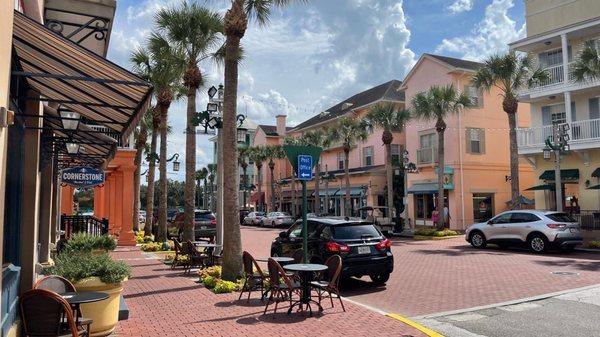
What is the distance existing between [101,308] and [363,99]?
45.5 metres

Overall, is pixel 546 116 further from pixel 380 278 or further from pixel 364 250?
pixel 364 250

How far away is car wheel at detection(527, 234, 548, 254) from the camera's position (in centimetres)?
1872

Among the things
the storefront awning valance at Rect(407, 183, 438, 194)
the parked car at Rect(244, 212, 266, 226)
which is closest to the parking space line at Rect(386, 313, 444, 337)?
the storefront awning valance at Rect(407, 183, 438, 194)

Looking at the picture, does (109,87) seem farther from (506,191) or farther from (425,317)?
(506,191)

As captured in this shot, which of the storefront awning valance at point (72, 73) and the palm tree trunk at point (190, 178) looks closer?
the storefront awning valance at point (72, 73)

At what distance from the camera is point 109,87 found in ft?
19.7

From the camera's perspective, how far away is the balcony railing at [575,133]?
2523cm

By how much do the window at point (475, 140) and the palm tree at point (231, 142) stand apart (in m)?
26.4

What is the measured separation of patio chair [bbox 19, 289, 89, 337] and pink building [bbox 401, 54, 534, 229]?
31.7m

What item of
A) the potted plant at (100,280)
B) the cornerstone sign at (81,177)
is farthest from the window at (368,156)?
the potted plant at (100,280)

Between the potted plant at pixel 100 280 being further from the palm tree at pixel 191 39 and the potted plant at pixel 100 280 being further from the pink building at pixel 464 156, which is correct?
the pink building at pixel 464 156

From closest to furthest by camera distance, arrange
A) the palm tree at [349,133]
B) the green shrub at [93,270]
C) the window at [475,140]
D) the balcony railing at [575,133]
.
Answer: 1. the green shrub at [93,270]
2. the balcony railing at [575,133]
3. the window at [475,140]
4. the palm tree at [349,133]

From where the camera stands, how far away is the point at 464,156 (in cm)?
3538

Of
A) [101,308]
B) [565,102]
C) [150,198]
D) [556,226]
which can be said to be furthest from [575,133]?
[101,308]
